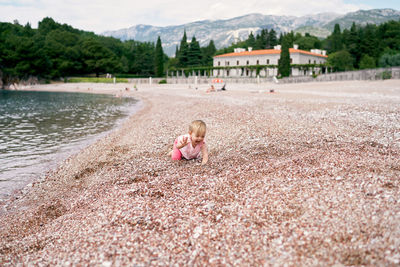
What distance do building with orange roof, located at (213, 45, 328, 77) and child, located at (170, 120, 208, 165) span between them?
224 ft

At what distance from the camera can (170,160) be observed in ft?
22.3

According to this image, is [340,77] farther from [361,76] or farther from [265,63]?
[265,63]

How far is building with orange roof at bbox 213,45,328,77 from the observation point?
245ft

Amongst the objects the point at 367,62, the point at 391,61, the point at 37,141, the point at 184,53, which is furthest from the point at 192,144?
the point at 184,53

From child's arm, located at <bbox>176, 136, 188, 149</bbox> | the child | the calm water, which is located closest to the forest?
the calm water

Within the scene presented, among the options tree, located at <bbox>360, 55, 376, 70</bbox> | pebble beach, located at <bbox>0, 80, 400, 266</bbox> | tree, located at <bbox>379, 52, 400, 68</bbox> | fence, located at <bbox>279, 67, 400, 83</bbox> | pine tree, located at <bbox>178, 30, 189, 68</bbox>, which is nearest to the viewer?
pebble beach, located at <bbox>0, 80, 400, 266</bbox>

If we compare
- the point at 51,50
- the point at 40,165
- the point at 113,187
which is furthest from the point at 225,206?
the point at 51,50

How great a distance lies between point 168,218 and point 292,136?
5.64 m

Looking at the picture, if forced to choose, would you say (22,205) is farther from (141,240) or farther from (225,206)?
(225,206)

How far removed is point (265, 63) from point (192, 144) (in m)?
77.8

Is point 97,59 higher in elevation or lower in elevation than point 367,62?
higher

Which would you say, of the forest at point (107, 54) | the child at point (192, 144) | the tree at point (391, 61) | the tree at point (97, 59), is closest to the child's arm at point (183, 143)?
the child at point (192, 144)

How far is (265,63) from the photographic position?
79.1m

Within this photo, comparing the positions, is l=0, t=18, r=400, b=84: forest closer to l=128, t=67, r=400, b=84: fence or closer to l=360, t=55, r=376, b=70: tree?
l=360, t=55, r=376, b=70: tree
